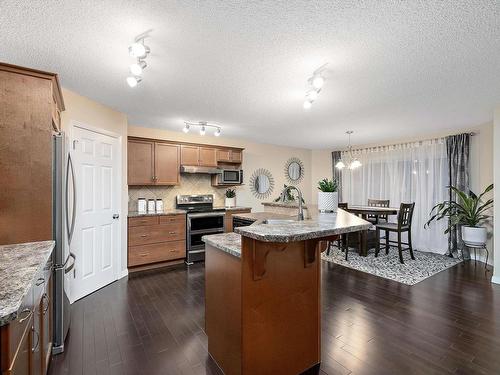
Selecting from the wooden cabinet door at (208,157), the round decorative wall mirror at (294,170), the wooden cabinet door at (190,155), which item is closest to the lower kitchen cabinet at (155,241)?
the wooden cabinet door at (190,155)

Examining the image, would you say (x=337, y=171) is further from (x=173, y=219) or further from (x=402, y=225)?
(x=173, y=219)

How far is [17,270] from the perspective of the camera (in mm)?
1239

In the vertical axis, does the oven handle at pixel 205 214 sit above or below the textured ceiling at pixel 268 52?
below

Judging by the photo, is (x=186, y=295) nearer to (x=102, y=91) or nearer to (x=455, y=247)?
(x=102, y=91)

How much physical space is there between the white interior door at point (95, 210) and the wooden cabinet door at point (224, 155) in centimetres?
203

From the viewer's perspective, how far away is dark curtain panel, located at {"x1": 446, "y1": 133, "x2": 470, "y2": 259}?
4477 mm

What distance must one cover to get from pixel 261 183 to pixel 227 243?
442cm

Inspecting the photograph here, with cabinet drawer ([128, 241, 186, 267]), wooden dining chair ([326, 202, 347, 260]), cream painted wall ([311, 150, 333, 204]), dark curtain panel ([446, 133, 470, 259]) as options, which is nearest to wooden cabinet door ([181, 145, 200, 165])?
cabinet drawer ([128, 241, 186, 267])

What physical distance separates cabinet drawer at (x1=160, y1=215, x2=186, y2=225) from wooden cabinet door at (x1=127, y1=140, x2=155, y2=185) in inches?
27.4

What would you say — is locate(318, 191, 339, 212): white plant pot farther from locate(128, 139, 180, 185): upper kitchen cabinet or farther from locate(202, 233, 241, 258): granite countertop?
locate(128, 139, 180, 185): upper kitchen cabinet

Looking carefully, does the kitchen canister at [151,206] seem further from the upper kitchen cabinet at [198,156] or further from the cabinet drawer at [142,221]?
the upper kitchen cabinet at [198,156]

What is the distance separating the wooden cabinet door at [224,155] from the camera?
5.17 m

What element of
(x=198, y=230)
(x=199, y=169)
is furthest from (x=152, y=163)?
(x=198, y=230)

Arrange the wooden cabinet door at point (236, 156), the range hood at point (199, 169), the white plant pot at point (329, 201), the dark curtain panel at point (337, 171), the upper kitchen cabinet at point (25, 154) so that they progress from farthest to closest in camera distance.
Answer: the dark curtain panel at point (337, 171) < the wooden cabinet door at point (236, 156) < the range hood at point (199, 169) < the white plant pot at point (329, 201) < the upper kitchen cabinet at point (25, 154)
